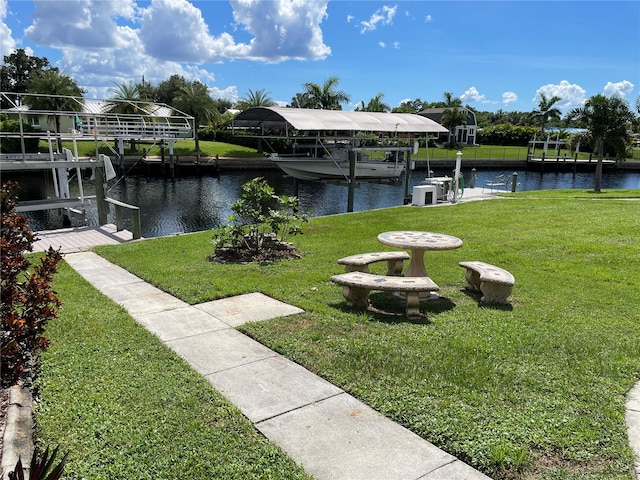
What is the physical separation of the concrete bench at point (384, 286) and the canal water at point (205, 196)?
39.7 feet

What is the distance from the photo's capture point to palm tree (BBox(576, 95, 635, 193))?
21.6 metres

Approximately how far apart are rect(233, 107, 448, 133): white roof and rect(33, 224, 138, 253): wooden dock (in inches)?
346

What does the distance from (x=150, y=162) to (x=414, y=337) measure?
36.9m

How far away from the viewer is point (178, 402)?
12.9ft

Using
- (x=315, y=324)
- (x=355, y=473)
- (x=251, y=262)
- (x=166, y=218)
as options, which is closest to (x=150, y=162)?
(x=166, y=218)

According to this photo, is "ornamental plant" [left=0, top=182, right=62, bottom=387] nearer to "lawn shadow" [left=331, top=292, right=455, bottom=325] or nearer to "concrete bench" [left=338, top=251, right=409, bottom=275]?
"lawn shadow" [left=331, top=292, right=455, bottom=325]

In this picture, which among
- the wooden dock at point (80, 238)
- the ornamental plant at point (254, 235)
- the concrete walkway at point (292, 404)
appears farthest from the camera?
the wooden dock at point (80, 238)

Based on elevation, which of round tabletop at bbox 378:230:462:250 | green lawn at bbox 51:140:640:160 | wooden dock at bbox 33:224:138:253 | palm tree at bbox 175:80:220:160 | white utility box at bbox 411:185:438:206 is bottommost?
wooden dock at bbox 33:224:138:253

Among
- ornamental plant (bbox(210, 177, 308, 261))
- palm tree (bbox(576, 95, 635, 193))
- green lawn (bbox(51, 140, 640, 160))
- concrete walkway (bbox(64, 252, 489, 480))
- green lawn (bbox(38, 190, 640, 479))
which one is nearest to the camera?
concrete walkway (bbox(64, 252, 489, 480))

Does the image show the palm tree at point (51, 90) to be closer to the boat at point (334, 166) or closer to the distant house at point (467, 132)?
the boat at point (334, 166)

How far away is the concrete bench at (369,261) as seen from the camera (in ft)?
22.1

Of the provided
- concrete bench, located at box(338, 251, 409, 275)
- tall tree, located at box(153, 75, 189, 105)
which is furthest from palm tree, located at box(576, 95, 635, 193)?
tall tree, located at box(153, 75, 189, 105)

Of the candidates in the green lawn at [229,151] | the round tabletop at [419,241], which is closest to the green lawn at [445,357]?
the round tabletop at [419,241]

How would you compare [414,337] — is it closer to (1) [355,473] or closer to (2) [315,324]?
(2) [315,324]
